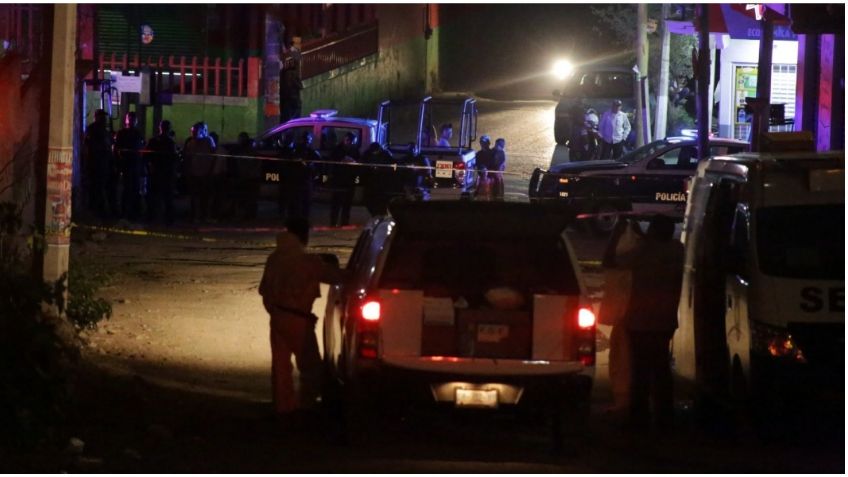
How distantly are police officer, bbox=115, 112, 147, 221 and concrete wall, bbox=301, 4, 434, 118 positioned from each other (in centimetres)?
1454

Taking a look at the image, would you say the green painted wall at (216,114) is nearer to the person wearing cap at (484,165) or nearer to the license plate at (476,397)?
the person wearing cap at (484,165)

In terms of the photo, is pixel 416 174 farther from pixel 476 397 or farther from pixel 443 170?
pixel 476 397

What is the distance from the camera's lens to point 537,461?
28.9ft

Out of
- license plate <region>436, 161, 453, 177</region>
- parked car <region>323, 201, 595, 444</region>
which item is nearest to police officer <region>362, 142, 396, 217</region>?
license plate <region>436, 161, 453, 177</region>

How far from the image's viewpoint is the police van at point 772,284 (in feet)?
29.3

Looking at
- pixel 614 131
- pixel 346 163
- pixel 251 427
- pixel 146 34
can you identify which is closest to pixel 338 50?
pixel 146 34

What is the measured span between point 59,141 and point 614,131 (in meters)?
21.2

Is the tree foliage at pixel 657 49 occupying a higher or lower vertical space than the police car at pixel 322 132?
higher

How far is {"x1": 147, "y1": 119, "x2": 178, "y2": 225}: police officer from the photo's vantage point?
22.8 meters

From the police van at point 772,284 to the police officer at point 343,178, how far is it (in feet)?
44.2

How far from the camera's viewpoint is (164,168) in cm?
2283

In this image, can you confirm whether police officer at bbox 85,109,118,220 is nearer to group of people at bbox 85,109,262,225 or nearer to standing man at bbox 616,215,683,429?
group of people at bbox 85,109,262,225

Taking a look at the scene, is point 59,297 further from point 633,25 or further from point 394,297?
point 633,25

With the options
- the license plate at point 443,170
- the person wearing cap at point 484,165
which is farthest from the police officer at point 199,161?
the person wearing cap at point 484,165
